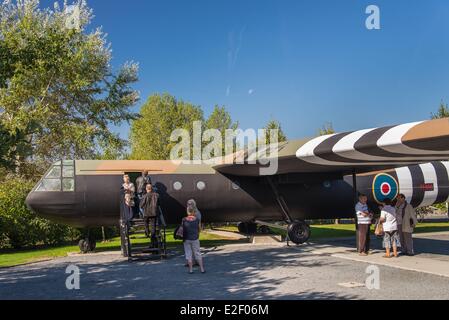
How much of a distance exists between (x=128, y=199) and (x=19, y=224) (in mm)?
7042

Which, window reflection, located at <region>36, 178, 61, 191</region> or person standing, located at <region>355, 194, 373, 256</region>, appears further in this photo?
window reflection, located at <region>36, 178, 61, 191</region>

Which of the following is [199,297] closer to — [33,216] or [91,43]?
[33,216]

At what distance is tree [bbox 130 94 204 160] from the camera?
43.9 metres

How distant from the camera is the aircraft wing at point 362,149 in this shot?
10211mm

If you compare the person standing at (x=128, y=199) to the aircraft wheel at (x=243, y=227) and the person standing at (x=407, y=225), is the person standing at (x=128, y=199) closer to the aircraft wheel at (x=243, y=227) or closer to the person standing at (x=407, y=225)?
the aircraft wheel at (x=243, y=227)

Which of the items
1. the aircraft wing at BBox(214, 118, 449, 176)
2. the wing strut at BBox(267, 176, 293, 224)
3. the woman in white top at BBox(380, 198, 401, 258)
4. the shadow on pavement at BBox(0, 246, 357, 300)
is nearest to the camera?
the shadow on pavement at BBox(0, 246, 357, 300)

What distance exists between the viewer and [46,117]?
2792 centimetres

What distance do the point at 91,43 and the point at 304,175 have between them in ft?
62.5

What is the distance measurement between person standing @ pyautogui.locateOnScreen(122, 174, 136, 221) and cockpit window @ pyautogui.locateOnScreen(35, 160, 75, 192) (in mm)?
2063

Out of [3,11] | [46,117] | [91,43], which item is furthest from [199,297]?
[3,11]

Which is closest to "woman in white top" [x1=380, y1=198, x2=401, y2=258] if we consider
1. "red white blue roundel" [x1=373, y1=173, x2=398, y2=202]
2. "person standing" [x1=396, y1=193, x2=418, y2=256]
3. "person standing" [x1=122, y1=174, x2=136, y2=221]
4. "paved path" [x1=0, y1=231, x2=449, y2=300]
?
"person standing" [x1=396, y1=193, x2=418, y2=256]

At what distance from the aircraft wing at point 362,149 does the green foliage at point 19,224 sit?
367 inches

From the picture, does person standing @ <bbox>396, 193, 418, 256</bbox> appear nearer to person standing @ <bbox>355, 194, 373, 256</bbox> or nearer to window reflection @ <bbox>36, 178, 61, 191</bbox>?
person standing @ <bbox>355, 194, 373, 256</bbox>

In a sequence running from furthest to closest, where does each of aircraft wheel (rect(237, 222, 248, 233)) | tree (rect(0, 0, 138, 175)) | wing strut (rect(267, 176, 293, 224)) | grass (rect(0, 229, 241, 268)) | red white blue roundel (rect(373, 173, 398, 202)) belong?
tree (rect(0, 0, 138, 175))
aircraft wheel (rect(237, 222, 248, 233))
red white blue roundel (rect(373, 173, 398, 202))
wing strut (rect(267, 176, 293, 224))
grass (rect(0, 229, 241, 268))
